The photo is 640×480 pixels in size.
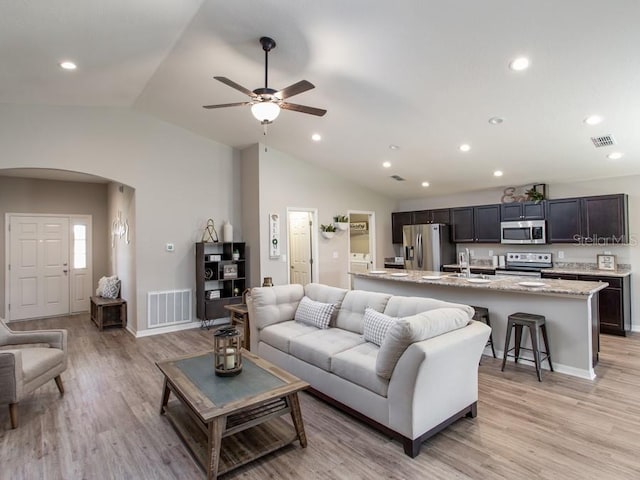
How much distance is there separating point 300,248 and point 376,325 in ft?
14.2

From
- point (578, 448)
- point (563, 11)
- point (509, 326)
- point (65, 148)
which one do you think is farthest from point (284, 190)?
point (578, 448)

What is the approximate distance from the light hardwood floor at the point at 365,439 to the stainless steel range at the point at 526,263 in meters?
2.38

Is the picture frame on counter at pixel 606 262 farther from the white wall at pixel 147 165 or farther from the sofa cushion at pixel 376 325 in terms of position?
the white wall at pixel 147 165

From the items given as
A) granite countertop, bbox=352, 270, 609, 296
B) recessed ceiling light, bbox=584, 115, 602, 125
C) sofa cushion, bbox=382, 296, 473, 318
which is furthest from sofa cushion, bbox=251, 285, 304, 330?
recessed ceiling light, bbox=584, 115, 602, 125

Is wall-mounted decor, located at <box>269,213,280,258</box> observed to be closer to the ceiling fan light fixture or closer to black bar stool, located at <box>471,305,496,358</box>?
the ceiling fan light fixture

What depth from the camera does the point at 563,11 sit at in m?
2.57

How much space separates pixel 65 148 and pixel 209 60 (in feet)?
8.83

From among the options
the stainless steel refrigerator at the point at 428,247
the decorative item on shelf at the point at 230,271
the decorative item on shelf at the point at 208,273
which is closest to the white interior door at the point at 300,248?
the decorative item on shelf at the point at 230,271

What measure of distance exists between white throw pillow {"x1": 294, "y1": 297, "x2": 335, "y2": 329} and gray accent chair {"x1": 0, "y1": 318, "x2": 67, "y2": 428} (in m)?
2.31

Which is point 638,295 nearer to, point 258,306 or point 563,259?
point 563,259

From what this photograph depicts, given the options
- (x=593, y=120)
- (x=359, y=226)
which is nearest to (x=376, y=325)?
(x=593, y=120)

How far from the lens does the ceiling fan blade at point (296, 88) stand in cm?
281

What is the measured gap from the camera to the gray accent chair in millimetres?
2715

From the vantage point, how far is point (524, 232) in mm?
6059
